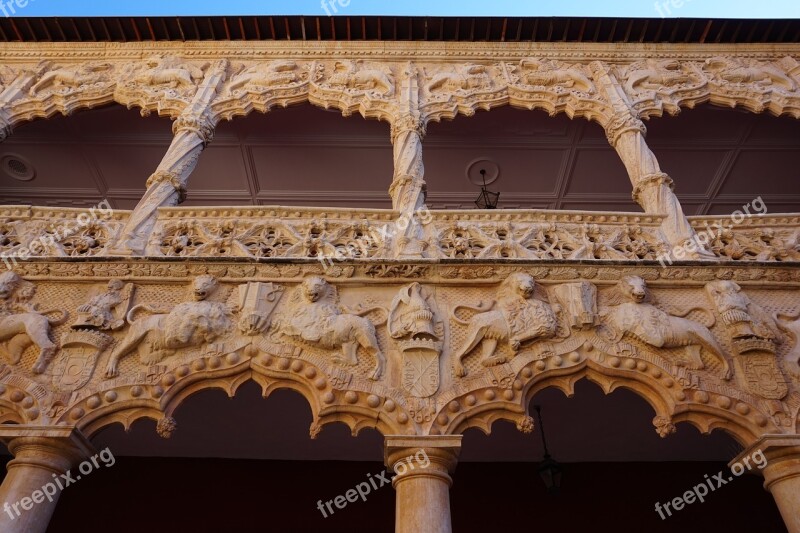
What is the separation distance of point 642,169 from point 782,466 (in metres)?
2.87

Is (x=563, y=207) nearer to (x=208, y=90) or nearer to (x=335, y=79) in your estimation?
(x=335, y=79)

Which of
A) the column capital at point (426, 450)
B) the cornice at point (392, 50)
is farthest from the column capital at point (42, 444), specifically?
the cornice at point (392, 50)

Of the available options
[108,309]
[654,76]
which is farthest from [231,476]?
[654,76]

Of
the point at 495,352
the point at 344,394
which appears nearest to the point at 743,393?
the point at 495,352

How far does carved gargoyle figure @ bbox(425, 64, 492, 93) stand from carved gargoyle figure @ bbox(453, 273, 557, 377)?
319 centimetres

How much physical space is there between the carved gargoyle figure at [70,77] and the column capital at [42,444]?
15.6ft

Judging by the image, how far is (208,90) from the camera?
6277 millimetres

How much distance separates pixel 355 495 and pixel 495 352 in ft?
8.53

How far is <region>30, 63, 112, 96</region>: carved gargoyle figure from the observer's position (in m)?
6.65

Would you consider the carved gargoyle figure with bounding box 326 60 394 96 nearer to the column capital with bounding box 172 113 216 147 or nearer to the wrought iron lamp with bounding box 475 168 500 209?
the column capital with bounding box 172 113 216 147

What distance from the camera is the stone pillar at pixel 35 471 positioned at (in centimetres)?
315

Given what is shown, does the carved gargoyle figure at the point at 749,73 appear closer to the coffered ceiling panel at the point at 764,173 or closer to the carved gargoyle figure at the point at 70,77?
the coffered ceiling panel at the point at 764,173

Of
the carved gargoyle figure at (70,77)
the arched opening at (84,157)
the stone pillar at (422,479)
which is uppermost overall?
the arched opening at (84,157)

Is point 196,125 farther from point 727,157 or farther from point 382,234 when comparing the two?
point 727,157
